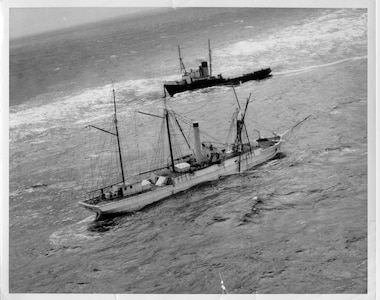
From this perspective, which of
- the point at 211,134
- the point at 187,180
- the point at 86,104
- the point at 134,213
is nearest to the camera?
the point at 86,104

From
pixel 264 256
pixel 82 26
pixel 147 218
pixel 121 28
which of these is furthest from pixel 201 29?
pixel 264 256

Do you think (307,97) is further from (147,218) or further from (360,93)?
(147,218)

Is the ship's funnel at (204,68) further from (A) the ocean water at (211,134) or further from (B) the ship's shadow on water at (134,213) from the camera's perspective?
(B) the ship's shadow on water at (134,213)

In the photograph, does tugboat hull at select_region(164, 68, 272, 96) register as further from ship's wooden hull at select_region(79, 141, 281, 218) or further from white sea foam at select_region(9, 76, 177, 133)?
ship's wooden hull at select_region(79, 141, 281, 218)

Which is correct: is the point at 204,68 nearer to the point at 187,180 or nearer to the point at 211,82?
the point at 211,82

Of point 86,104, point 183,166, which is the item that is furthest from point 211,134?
point 86,104

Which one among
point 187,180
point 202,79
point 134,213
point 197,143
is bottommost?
point 134,213

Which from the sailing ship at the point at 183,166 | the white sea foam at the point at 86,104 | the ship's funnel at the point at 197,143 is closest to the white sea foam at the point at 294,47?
the sailing ship at the point at 183,166
